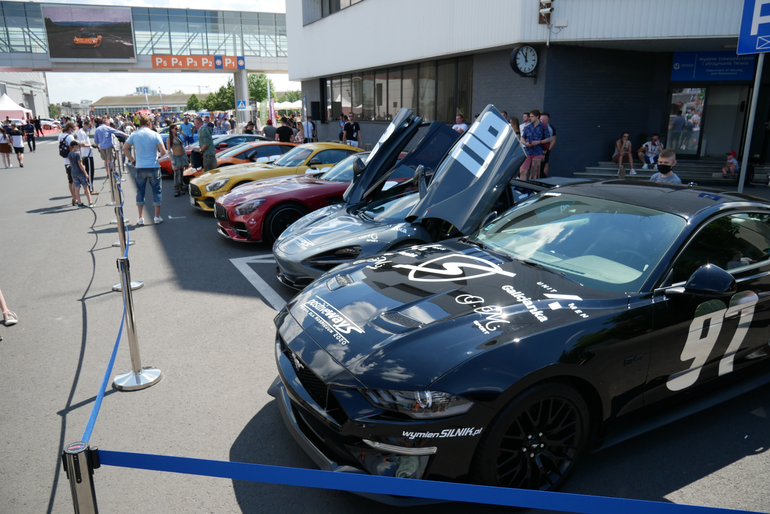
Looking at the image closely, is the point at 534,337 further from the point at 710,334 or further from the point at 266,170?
the point at 266,170

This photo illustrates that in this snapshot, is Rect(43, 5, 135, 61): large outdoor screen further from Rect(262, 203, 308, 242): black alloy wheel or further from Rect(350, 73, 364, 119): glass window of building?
Rect(262, 203, 308, 242): black alloy wheel

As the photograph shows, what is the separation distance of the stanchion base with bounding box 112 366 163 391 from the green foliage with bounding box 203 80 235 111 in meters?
84.1

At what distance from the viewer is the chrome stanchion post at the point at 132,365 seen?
391 cm

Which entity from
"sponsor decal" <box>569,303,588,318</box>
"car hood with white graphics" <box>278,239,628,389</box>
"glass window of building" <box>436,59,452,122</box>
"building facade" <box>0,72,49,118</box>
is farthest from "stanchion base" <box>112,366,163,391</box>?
"building facade" <box>0,72,49,118</box>

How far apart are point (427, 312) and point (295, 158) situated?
844 centimetres

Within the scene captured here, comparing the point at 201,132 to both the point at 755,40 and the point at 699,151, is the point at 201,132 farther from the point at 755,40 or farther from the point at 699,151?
the point at 699,151

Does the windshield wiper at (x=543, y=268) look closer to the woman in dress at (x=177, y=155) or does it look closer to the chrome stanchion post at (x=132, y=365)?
the chrome stanchion post at (x=132, y=365)

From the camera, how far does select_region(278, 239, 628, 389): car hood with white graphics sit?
8.21ft

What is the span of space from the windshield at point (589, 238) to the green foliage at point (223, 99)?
278 feet

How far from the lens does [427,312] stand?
2.84m

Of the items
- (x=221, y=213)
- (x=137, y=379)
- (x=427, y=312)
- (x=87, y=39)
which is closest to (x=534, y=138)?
(x=221, y=213)

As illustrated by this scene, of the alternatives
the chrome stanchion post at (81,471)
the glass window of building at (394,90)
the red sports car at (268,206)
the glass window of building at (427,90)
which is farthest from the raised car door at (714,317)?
the glass window of building at (394,90)

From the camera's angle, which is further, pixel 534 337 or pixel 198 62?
pixel 198 62

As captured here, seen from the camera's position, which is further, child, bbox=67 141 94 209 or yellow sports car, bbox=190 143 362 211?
child, bbox=67 141 94 209
